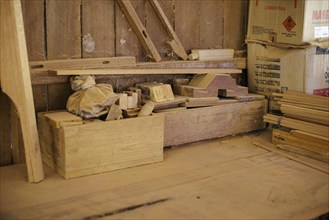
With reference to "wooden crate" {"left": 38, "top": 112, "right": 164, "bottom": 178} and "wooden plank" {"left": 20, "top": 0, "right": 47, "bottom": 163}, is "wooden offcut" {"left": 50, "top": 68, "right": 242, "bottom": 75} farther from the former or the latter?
"wooden crate" {"left": 38, "top": 112, "right": 164, "bottom": 178}

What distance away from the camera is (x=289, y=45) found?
384 centimetres

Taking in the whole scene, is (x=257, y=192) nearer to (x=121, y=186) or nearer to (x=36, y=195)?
(x=121, y=186)

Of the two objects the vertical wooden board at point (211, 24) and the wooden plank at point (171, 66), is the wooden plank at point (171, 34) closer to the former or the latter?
the wooden plank at point (171, 66)

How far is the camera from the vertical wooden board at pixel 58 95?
320 cm

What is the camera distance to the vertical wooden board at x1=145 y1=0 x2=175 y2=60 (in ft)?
11.9

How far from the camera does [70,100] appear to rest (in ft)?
10.1

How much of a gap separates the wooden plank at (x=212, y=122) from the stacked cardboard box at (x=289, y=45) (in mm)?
299

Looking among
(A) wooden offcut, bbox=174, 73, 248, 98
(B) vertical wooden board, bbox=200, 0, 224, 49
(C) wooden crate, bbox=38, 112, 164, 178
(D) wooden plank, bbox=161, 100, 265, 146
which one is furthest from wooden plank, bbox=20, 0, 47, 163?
(B) vertical wooden board, bbox=200, 0, 224, 49

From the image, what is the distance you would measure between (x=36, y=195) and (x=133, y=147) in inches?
29.6

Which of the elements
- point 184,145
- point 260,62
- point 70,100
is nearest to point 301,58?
point 260,62

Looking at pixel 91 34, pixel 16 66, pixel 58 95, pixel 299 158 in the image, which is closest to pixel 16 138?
pixel 58 95

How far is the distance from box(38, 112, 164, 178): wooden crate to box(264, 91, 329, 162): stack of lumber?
1.14 m

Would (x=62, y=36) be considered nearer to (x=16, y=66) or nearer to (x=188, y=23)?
(x=16, y=66)

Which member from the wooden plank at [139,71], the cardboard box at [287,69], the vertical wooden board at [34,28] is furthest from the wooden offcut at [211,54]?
the vertical wooden board at [34,28]
